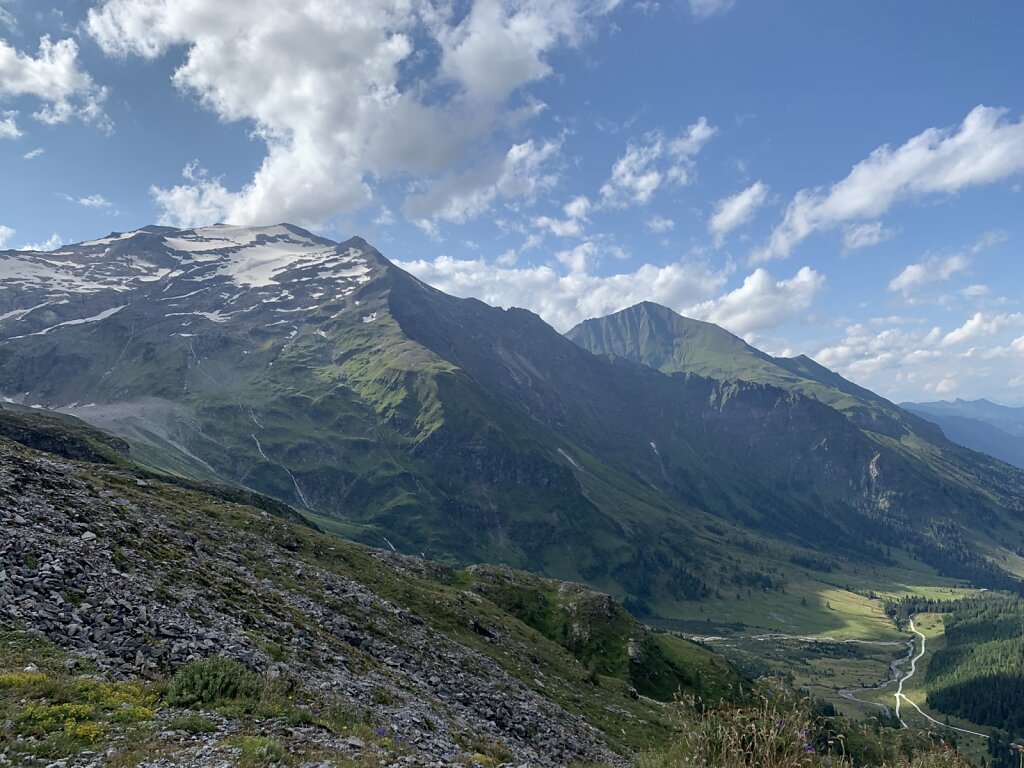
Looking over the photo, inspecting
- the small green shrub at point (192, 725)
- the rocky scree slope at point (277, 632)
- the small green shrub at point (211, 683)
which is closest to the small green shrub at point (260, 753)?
the rocky scree slope at point (277, 632)

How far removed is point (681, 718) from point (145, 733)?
15.7 meters

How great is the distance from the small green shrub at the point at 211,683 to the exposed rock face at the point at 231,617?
2140mm

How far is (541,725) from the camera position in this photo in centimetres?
3984

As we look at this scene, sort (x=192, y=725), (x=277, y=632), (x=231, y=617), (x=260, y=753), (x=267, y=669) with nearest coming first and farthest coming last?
(x=260, y=753)
(x=192, y=725)
(x=267, y=669)
(x=231, y=617)
(x=277, y=632)

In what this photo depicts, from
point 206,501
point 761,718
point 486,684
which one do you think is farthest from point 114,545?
point 206,501

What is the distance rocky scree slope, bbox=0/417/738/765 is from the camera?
22.1m

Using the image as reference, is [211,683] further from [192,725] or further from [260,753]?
[260,753]

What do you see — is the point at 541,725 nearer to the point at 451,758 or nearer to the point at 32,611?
the point at 451,758

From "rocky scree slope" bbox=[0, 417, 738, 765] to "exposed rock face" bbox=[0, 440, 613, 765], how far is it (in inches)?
4.9

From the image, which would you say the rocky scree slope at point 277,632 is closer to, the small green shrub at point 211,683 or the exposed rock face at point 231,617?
the exposed rock face at point 231,617

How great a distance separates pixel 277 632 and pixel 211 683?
1275cm

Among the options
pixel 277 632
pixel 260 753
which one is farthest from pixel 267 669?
pixel 260 753

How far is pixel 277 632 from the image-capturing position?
3331 centimetres

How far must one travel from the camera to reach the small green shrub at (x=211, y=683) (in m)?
20.5
